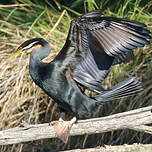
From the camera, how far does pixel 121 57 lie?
12.1ft

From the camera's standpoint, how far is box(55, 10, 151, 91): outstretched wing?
2959 millimetres

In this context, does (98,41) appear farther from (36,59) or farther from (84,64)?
(36,59)

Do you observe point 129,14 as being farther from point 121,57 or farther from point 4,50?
point 4,50

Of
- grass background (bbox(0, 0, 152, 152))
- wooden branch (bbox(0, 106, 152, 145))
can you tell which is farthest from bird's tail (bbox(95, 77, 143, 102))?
grass background (bbox(0, 0, 152, 152))

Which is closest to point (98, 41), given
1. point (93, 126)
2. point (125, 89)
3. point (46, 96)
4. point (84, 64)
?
point (84, 64)

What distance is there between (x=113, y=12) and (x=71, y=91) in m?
1.83

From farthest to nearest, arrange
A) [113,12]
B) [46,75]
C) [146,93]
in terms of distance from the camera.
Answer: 1. [113,12]
2. [146,93]
3. [46,75]

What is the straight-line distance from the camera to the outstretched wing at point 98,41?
2.96 meters

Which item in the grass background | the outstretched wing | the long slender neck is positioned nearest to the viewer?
the outstretched wing

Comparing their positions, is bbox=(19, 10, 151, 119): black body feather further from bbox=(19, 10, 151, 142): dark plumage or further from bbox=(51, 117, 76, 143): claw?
bbox=(51, 117, 76, 143): claw

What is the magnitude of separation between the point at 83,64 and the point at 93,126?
0.54 m

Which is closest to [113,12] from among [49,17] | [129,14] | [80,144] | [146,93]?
[129,14]

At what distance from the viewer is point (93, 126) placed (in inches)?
120

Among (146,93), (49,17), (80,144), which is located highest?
(49,17)
